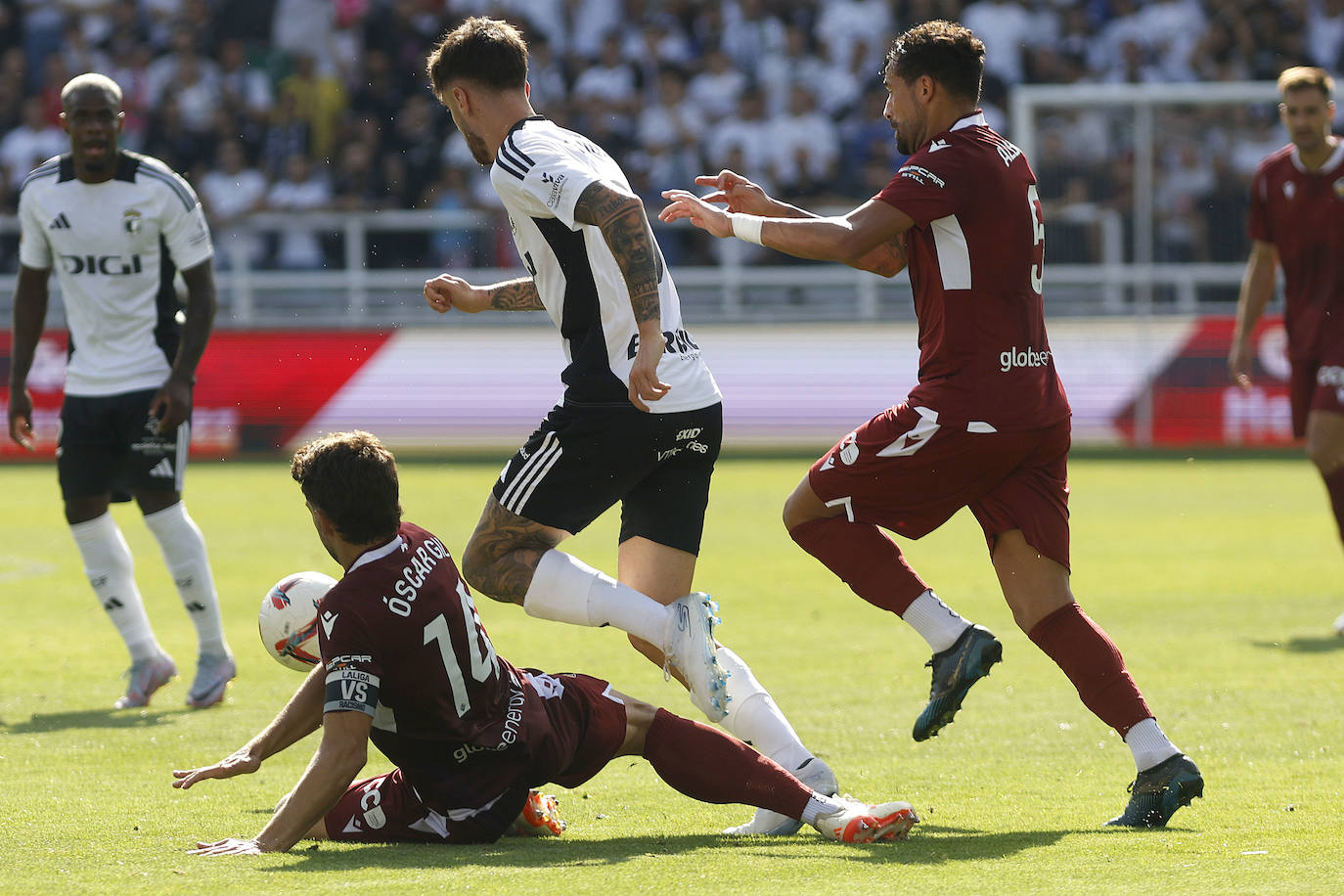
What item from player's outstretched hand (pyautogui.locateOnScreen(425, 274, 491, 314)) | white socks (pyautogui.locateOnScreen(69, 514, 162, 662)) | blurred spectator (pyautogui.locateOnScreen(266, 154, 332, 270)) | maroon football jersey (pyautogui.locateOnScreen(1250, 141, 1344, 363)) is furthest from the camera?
blurred spectator (pyautogui.locateOnScreen(266, 154, 332, 270))

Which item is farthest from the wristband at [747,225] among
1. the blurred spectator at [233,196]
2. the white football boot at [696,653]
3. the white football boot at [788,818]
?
the blurred spectator at [233,196]

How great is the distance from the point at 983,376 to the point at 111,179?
3.97m

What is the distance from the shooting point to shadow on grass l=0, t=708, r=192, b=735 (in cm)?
632

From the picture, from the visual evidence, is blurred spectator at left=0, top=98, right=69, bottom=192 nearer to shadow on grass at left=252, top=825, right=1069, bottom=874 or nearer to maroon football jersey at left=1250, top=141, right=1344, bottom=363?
maroon football jersey at left=1250, top=141, right=1344, bottom=363

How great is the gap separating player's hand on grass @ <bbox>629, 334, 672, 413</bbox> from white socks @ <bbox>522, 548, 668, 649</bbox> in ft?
1.71

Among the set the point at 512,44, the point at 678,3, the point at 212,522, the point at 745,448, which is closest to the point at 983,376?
the point at 512,44

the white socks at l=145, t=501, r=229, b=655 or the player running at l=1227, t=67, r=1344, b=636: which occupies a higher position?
the player running at l=1227, t=67, r=1344, b=636

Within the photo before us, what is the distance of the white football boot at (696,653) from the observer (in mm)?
4699

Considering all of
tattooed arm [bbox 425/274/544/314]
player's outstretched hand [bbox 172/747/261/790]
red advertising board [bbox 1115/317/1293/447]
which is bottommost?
red advertising board [bbox 1115/317/1293/447]

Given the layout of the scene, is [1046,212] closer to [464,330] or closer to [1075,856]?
[464,330]

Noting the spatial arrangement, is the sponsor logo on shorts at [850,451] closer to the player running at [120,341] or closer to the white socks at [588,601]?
the white socks at [588,601]

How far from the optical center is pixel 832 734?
6117 mm

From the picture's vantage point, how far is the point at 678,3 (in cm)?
2220

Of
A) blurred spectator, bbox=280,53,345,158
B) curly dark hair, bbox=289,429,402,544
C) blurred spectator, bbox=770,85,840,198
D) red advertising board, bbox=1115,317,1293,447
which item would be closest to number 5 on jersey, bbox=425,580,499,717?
curly dark hair, bbox=289,429,402,544
